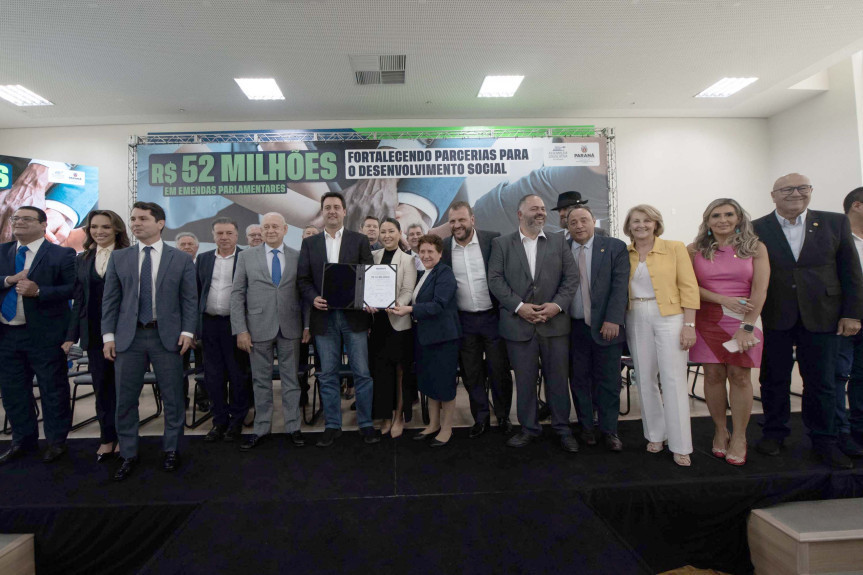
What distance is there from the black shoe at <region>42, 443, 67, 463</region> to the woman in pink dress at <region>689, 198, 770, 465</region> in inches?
178

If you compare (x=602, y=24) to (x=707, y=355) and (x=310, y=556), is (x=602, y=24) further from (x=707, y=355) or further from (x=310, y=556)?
(x=310, y=556)

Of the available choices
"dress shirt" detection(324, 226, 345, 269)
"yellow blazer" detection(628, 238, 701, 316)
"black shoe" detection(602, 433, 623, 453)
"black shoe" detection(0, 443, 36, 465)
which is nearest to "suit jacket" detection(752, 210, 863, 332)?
"yellow blazer" detection(628, 238, 701, 316)

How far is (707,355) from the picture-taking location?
8.61 feet

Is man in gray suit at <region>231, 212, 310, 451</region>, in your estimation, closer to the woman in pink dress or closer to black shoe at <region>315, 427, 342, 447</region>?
black shoe at <region>315, 427, 342, 447</region>

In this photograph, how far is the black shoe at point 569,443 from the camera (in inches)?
108

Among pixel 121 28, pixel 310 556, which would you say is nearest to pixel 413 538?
pixel 310 556

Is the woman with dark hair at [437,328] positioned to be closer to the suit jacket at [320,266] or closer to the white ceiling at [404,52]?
the suit jacket at [320,266]

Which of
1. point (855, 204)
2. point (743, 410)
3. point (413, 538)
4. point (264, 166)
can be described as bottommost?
point (413, 538)

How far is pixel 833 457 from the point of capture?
252 cm

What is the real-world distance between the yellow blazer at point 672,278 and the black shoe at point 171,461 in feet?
11.0

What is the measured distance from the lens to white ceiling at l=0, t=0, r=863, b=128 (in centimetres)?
448

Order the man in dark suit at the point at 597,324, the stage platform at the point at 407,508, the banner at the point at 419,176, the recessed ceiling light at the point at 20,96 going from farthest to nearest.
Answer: the banner at the point at 419,176 < the recessed ceiling light at the point at 20,96 < the man in dark suit at the point at 597,324 < the stage platform at the point at 407,508

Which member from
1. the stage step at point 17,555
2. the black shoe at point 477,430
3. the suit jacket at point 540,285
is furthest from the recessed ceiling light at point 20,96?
the black shoe at point 477,430

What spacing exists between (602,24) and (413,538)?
224 inches
